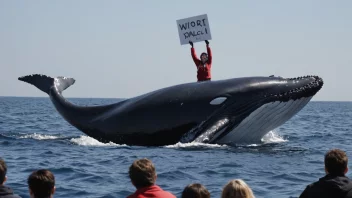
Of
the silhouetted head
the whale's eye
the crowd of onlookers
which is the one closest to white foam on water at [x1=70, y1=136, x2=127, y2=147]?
the whale's eye

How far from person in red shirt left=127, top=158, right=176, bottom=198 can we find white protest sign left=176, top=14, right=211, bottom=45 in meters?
13.7

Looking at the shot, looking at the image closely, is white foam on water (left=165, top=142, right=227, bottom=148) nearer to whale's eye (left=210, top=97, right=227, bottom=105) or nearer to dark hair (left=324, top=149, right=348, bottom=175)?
whale's eye (left=210, top=97, right=227, bottom=105)

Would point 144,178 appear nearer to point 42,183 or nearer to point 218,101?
point 42,183

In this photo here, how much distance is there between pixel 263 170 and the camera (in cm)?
1415

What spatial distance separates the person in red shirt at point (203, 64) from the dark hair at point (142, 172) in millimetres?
12746

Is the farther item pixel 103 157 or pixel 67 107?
pixel 67 107

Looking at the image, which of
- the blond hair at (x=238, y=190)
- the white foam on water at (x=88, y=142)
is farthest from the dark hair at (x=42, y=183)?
the white foam on water at (x=88, y=142)

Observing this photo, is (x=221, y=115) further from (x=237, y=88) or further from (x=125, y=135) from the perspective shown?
(x=125, y=135)

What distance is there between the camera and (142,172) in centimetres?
646

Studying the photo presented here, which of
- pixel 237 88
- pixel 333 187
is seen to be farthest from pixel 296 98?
pixel 333 187

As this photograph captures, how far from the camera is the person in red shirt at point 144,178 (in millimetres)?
6461

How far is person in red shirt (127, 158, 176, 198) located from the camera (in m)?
6.46

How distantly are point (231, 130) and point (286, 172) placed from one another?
3.95 m

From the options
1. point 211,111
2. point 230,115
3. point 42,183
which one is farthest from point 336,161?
point 211,111
